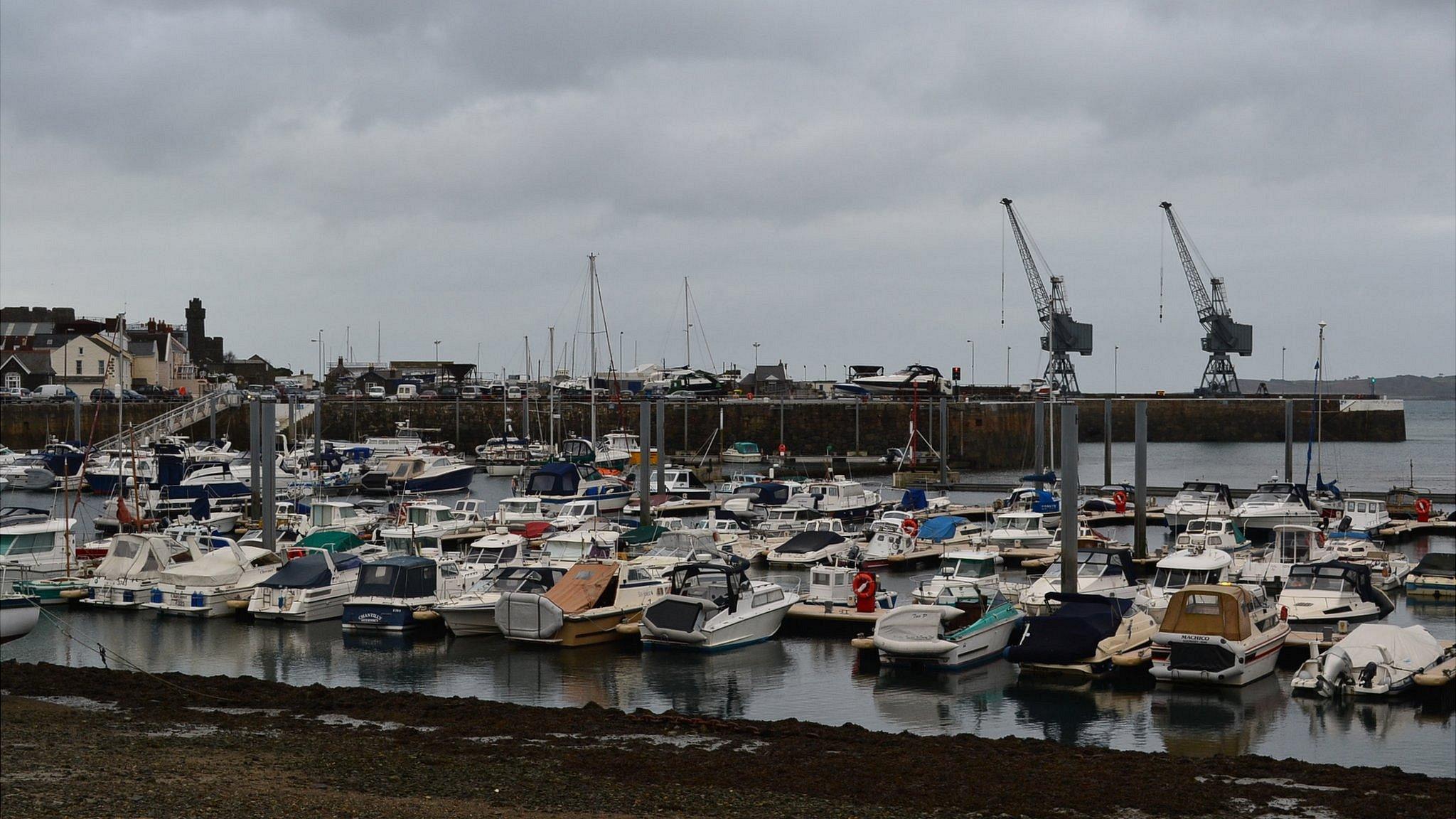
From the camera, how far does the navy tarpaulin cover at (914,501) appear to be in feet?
172

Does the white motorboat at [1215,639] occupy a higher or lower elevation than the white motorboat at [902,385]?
lower

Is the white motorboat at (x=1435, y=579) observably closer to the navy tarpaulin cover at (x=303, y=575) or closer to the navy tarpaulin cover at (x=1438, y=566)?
the navy tarpaulin cover at (x=1438, y=566)

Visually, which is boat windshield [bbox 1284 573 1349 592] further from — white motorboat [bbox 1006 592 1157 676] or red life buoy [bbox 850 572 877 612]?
red life buoy [bbox 850 572 877 612]

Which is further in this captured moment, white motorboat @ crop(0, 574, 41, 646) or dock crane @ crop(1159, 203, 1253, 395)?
dock crane @ crop(1159, 203, 1253, 395)

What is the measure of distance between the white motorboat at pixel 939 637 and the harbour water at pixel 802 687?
0.32 m

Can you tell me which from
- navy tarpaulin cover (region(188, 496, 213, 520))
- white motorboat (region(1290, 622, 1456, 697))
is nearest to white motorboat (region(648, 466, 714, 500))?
navy tarpaulin cover (region(188, 496, 213, 520))

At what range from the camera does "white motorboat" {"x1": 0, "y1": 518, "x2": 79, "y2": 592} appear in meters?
33.8

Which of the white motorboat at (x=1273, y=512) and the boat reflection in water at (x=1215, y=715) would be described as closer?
the boat reflection in water at (x=1215, y=715)

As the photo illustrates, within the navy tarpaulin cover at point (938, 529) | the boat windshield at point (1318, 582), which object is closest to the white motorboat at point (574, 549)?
the navy tarpaulin cover at point (938, 529)

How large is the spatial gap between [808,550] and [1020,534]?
22.8 feet

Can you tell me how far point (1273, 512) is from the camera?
155ft

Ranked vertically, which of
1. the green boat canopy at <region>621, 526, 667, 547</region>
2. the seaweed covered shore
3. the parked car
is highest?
the parked car

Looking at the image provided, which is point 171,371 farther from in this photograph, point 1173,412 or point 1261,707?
point 1261,707

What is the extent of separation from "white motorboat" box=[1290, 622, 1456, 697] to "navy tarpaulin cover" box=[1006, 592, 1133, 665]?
135 inches
